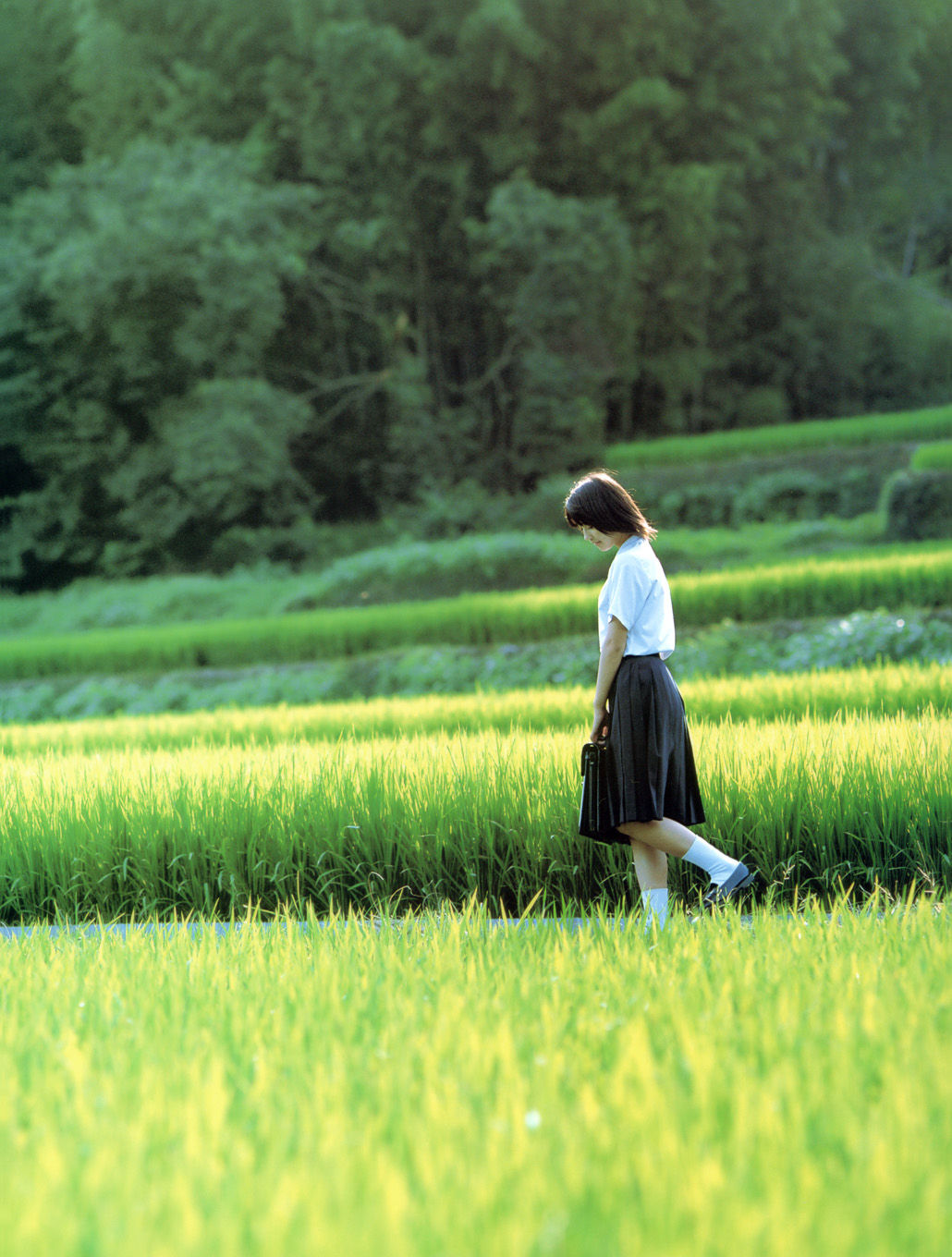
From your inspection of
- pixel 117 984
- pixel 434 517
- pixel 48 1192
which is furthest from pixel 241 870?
pixel 434 517

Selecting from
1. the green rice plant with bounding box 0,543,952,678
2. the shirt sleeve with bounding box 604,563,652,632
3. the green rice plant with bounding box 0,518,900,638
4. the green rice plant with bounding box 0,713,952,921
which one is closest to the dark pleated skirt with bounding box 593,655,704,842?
the shirt sleeve with bounding box 604,563,652,632

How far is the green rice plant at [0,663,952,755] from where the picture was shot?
5809mm

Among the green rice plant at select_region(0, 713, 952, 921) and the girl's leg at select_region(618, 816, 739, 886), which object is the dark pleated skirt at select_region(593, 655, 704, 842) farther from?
the green rice plant at select_region(0, 713, 952, 921)

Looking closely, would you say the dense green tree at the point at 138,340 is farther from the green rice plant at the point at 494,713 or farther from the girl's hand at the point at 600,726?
the girl's hand at the point at 600,726

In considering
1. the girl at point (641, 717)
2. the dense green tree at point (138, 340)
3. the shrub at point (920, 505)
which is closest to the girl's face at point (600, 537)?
the girl at point (641, 717)

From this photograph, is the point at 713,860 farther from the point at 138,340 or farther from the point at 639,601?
the point at 138,340

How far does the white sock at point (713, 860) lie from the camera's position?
3.26m

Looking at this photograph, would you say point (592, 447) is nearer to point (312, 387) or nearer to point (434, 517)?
point (434, 517)

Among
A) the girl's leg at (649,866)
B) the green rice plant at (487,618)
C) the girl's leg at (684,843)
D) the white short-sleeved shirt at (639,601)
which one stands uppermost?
the white short-sleeved shirt at (639,601)

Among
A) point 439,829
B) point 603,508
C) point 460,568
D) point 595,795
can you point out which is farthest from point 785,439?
point 595,795

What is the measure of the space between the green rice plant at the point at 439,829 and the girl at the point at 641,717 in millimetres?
472

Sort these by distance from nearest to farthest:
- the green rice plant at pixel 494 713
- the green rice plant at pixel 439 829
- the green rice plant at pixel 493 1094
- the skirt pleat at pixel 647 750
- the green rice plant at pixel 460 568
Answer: the green rice plant at pixel 493 1094 → the skirt pleat at pixel 647 750 → the green rice plant at pixel 439 829 → the green rice plant at pixel 494 713 → the green rice plant at pixel 460 568

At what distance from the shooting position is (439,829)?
3.84 meters

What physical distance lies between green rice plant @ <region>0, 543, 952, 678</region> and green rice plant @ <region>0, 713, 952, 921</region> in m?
5.87
